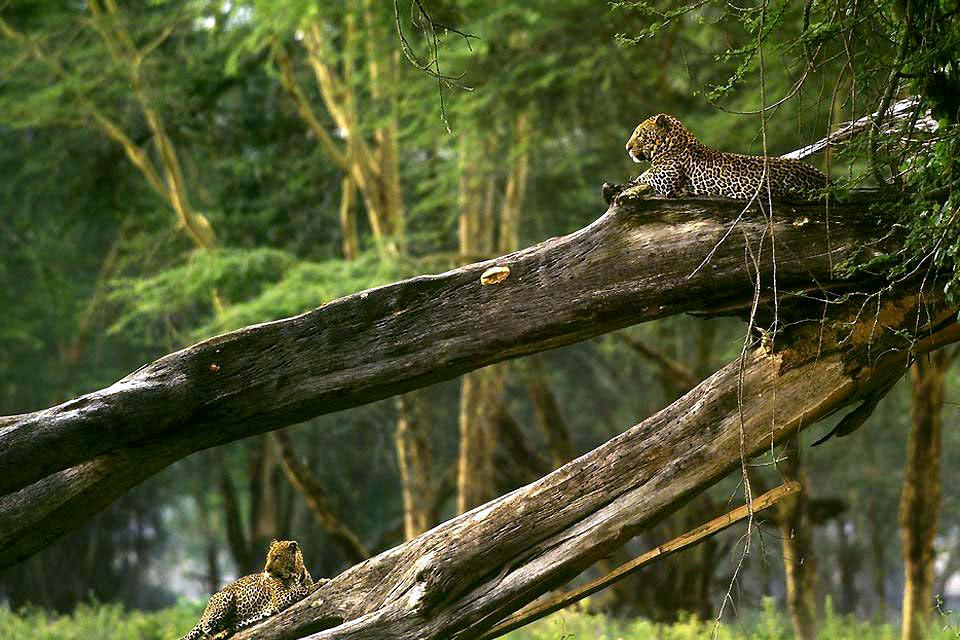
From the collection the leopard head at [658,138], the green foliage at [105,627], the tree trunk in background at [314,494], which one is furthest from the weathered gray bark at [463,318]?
the tree trunk in background at [314,494]

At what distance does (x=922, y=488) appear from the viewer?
11.8m

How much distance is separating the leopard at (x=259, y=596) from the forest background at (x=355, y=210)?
4.21m

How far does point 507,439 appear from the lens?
17.6 m

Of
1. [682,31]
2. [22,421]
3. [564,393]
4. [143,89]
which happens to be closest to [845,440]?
[564,393]

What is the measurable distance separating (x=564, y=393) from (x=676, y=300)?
2152cm

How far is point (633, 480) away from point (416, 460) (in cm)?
1070

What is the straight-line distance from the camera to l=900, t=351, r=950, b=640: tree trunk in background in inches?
458

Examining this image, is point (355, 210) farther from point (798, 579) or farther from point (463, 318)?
point (463, 318)

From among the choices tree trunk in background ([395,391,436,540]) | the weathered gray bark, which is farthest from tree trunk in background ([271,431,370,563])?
the weathered gray bark

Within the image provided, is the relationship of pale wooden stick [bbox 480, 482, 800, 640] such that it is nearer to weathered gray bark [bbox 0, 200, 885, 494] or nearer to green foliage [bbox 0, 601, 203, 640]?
weathered gray bark [bbox 0, 200, 885, 494]

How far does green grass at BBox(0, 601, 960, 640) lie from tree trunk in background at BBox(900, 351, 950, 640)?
0.45m

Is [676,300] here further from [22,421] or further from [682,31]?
[682,31]

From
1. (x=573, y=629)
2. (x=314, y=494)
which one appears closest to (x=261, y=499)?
(x=314, y=494)

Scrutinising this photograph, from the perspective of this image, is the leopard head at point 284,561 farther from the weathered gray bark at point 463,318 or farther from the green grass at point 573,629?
the green grass at point 573,629
